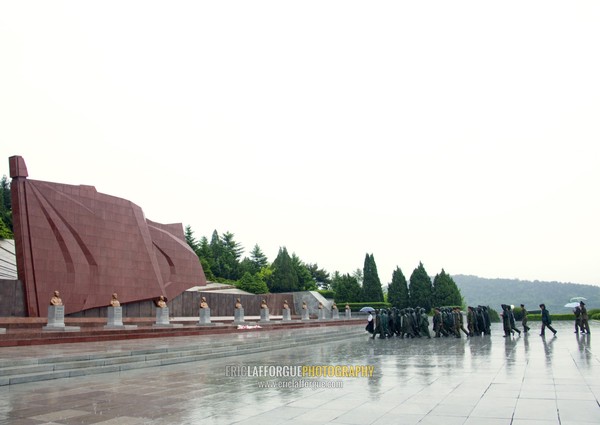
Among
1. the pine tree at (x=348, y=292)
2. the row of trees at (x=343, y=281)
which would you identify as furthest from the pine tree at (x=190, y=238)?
the pine tree at (x=348, y=292)

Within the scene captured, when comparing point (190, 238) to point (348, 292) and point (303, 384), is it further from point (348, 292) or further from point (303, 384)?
point (303, 384)

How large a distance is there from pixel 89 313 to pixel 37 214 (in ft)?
13.8

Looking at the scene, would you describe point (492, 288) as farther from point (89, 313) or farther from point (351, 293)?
point (89, 313)

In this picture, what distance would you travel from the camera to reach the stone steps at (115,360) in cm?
738

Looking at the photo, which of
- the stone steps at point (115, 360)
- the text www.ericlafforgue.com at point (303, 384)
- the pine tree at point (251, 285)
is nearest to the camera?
the text www.ericlafforgue.com at point (303, 384)

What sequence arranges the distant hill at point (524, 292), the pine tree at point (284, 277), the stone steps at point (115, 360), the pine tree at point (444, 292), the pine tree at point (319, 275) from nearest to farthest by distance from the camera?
1. the stone steps at point (115, 360)
2. the pine tree at point (444, 292)
3. the pine tree at point (284, 277)
4. the pine tree at point (319, 275)
5. the distant hill at point (524, 292)

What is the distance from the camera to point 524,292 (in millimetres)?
87062

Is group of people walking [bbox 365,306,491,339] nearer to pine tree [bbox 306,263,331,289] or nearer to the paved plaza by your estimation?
the paved plaza

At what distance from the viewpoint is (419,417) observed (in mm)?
4641

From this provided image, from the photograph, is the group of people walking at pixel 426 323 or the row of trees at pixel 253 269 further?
the row of trees at pixel 253 269

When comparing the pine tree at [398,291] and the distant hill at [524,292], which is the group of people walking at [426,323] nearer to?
the pine tree at [398,291]

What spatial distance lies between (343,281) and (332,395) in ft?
111

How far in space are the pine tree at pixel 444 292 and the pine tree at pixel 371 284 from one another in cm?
431

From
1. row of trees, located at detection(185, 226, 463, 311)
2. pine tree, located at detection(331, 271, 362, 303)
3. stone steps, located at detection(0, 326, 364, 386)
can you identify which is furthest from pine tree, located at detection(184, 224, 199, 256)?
stone steps, located at detection(0, 326, 364, 386)
